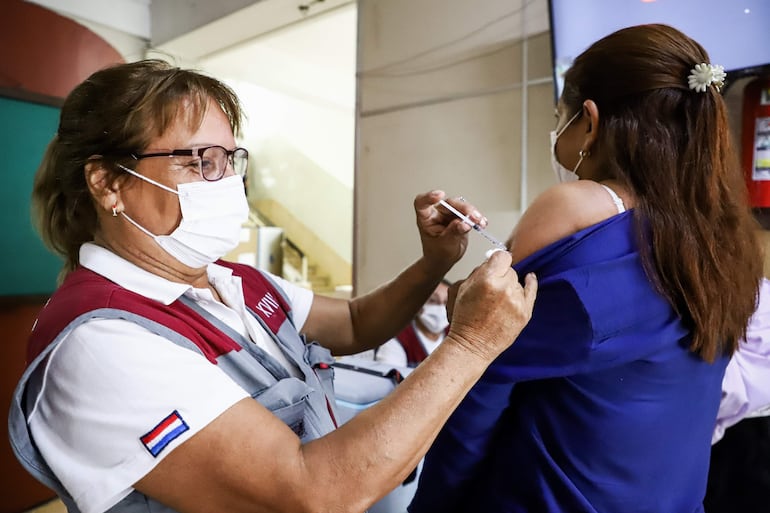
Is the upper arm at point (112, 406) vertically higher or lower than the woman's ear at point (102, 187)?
lower

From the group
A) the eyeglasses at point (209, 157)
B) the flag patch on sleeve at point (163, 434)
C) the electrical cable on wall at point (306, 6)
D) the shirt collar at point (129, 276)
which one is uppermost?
the electrical cable on wall at point (306, 6)

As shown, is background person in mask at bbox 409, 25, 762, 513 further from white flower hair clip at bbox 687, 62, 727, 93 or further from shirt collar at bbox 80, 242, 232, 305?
shirt collar at bbox 80, 242, 232, 305

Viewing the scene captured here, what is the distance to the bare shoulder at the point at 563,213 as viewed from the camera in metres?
0.81

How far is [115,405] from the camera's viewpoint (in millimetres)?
644

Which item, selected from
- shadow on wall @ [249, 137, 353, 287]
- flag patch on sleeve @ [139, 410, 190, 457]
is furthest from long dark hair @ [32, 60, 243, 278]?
shadow on wall @ [249, 137, 353, 287]

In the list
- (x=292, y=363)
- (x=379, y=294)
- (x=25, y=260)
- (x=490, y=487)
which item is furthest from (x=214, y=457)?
(x=25, y=260)

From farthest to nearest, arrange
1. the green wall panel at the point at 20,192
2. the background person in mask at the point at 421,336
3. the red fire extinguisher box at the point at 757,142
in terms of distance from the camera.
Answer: the background person in mask at the point at 421,336 → the green wall panel at the point at 20,192 → the red fire extinguisher box at the point at 757,142

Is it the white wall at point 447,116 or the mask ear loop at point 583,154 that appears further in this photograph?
the white wall at point 447,116

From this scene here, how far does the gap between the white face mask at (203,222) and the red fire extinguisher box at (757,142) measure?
1.42 meters

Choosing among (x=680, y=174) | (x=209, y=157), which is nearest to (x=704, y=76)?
(x=680, y=174)

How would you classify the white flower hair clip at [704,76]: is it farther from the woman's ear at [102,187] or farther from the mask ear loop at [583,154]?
the woman's ear at [102,187]

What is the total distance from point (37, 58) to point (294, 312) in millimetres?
2476

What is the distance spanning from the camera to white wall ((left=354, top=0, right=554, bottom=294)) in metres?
2.08

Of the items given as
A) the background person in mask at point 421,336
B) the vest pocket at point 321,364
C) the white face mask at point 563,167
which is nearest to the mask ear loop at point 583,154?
the white face mask at point 563,167
